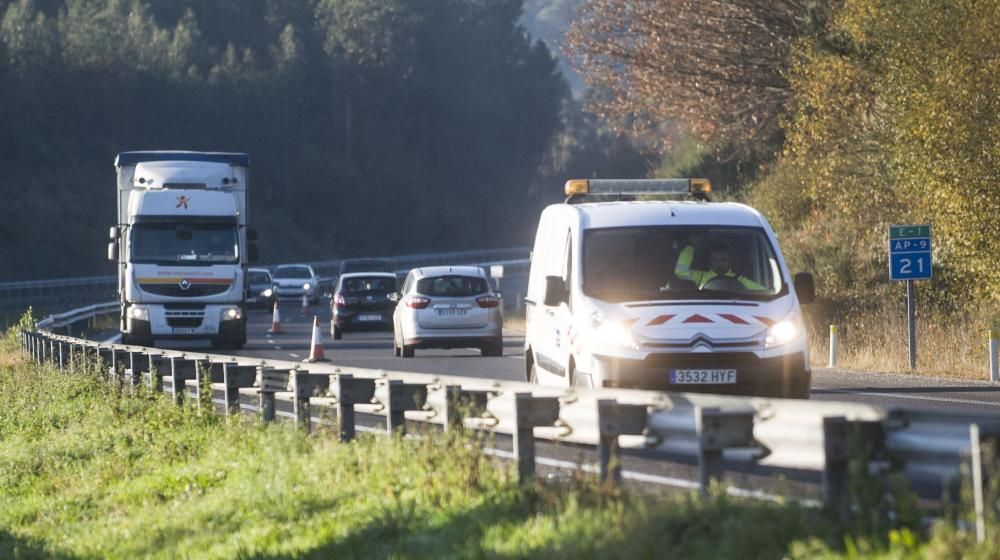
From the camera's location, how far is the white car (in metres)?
64.8

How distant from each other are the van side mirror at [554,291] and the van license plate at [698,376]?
5.14 feet

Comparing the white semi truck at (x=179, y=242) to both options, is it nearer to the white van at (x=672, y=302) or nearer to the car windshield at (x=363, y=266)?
the white van at (x=672, y=302)

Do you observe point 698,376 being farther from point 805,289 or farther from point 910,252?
point 910,252

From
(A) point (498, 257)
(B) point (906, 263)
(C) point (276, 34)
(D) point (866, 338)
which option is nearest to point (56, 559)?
(B) point (906, 263)

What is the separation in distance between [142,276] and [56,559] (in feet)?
66.3

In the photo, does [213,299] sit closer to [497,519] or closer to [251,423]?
[251,423]

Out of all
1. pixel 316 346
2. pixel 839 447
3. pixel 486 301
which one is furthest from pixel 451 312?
pixel 839 447

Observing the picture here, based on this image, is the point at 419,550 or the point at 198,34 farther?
the point at 198,34

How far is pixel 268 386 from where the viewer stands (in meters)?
15.0

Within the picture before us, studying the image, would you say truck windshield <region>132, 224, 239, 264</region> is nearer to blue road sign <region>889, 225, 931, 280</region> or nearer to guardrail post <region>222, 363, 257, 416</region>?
blue road sign <region>889, 225, 931, 280</region>

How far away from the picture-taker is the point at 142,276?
32250mm

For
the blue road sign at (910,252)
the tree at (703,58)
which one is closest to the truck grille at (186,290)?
the blue road sign at (910,252)

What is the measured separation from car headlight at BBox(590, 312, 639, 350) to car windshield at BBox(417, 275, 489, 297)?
52.6ft

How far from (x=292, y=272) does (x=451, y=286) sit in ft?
123
